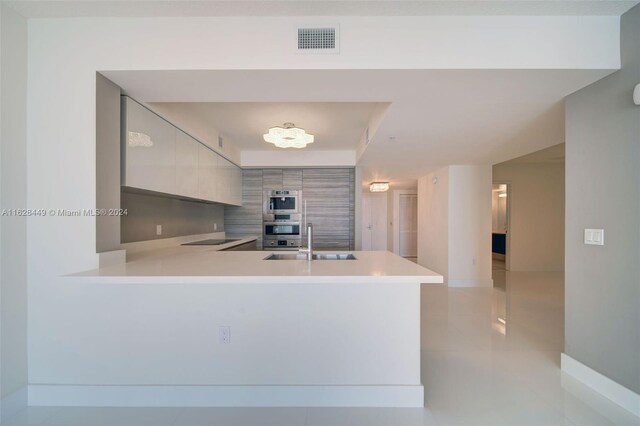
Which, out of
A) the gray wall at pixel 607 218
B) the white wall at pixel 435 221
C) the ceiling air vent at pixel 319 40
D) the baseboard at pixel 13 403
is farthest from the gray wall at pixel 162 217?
the white wall at pixel 435 221

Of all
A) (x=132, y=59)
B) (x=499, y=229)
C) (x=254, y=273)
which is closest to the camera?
(x=254, y=273)

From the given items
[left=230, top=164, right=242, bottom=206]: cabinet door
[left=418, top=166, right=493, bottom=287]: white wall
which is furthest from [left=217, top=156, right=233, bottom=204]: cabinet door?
[left=418, top=166, right=493, bottom=287]: white wall

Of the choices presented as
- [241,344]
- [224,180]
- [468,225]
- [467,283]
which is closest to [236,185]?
[224,180]

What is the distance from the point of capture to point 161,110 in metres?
2.45

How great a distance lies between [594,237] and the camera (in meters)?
1.93

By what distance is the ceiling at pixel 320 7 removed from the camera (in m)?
1.62

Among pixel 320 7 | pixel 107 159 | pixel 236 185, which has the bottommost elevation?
pixel 107 159

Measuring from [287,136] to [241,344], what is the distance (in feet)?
6.91

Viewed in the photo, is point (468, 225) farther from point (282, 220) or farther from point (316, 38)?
point (316, 38)

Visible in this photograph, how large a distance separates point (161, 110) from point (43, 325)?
5.93ft

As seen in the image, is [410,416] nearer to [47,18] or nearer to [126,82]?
[126,82]

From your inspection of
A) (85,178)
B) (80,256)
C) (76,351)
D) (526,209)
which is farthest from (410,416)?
(526,209)

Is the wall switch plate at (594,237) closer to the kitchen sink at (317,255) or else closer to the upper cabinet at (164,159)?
the kitchen sink at (317,255)

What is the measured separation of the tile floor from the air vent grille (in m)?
2.28
